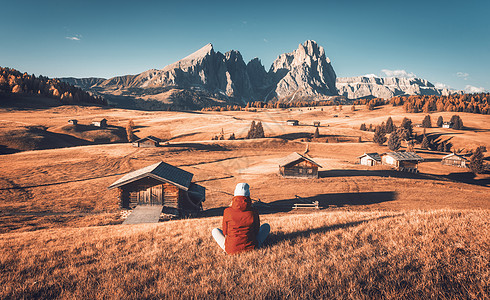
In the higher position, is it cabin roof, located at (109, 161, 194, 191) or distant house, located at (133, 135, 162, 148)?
cabin roof, located at (109, 161, 194, 191)

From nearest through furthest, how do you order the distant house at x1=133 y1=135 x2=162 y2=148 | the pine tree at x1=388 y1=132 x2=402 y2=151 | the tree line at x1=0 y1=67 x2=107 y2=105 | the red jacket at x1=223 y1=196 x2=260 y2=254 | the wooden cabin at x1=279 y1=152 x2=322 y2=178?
the red jacket at x1=223 y1=196 x2=260 y2=254, the wooden cabin at x1=279 y1=152 x2=322 y2=178, the distant house at x1=133 y1=135 x2=162 y2=148, the pine tree at x1=388 y1=132 x2=402 y2=151, the tree line at x1=0 y1=67 x2=107 y2=105

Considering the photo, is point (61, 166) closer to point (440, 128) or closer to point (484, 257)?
point (484, 257)

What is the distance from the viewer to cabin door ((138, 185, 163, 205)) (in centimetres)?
2408

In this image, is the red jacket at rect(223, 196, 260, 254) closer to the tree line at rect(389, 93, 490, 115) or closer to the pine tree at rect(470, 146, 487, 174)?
the pine tree at rect(470, 146, 487, 174)

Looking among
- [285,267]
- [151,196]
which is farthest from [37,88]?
[285,267]

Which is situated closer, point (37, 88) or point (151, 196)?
point (151, 196)

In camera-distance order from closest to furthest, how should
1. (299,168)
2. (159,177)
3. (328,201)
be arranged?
(159,177) < (328,201) < (299,168)

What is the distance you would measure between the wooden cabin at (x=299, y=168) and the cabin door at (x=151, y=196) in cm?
2537

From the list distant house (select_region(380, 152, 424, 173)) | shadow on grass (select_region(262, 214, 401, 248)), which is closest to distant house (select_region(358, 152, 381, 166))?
distant house (select_region(380, 152, 424, 173))

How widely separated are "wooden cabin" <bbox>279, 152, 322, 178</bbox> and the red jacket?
37.1 m

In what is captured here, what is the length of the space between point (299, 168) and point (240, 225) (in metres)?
39.2

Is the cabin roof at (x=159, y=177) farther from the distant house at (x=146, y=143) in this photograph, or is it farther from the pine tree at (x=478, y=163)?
the pine tree at (x=478, y=163)

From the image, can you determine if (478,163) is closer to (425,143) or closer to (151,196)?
(425,143)

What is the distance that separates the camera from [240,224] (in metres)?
6.18
